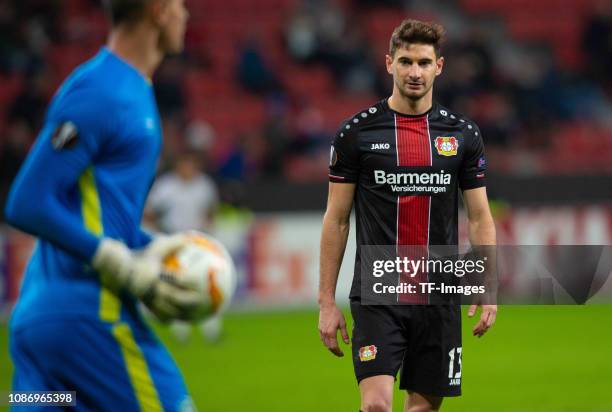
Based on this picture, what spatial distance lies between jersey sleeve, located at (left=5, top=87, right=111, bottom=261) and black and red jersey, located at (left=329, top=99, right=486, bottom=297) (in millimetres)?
2220

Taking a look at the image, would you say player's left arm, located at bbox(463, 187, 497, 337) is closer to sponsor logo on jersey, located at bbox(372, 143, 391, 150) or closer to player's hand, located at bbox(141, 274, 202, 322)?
sponsor logo on jersey, located at bbox(372, 143, 391, 150)

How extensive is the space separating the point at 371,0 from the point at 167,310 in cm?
1594

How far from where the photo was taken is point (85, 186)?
10.8ft

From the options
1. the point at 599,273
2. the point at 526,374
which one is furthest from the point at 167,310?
the point at 526,374

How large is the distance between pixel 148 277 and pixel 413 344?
2.34 m

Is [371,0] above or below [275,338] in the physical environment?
above

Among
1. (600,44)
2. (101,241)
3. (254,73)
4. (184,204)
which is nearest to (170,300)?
(101,241)

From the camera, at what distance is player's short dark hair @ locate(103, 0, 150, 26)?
3416mm

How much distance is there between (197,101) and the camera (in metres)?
17.4

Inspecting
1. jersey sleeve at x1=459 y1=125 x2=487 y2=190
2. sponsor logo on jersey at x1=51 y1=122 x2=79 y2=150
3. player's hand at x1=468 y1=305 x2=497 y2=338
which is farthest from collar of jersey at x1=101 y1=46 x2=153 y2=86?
player's hand at x1=468 y1=305 x2=497 y2=338

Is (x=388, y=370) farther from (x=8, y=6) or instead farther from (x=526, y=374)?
(x=8, y=6)

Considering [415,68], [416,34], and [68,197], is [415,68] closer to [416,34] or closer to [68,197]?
[416,34]

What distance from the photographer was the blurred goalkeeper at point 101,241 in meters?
3.19

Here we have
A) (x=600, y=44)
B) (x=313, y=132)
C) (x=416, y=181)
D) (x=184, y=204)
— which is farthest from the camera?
(x=600, y=44)
